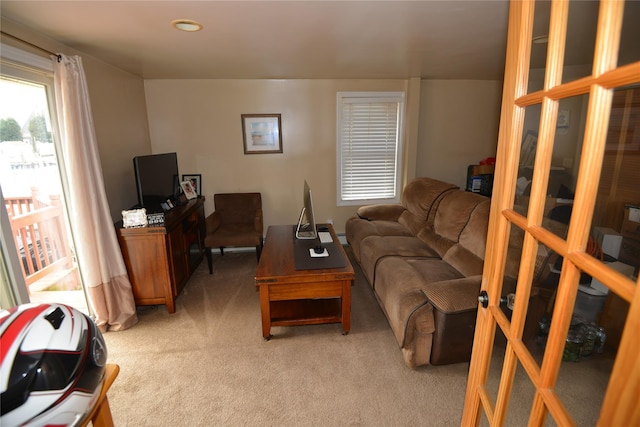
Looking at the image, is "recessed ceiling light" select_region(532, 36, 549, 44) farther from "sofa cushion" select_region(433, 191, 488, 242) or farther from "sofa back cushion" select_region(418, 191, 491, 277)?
"sofa cushion" select_region(433, 191, 488, 242)

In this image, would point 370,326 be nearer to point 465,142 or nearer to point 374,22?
point 374,22

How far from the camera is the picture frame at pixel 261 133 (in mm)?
4078

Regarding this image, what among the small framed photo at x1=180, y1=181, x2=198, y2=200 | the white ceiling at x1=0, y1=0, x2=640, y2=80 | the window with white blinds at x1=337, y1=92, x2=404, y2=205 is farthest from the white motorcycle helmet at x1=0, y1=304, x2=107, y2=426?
the window with white blinds at x1=337, y1=92, x2=404, y2=205

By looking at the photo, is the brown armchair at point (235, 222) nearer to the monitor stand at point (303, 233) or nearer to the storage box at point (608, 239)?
the monitor stand at point (303, 233)

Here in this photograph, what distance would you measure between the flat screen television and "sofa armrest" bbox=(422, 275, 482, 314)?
99.9 inches

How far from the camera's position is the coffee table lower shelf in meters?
2.46

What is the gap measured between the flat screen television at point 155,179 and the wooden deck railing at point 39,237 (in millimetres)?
603

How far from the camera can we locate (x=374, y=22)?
204 cm

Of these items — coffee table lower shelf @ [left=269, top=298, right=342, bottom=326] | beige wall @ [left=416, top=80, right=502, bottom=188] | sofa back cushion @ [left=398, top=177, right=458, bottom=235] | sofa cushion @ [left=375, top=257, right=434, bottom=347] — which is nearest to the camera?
sofa cushion @ [left=375, top=257, right=434, bottom=347]

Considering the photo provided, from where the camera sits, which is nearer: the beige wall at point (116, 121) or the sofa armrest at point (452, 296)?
the sofa armrest at point (452, 296)

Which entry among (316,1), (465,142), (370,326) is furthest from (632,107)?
(465,142)

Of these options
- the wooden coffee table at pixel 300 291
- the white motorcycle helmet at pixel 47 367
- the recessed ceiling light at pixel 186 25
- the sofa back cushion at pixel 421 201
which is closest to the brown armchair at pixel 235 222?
the wooden coffee table at pixel 300 291

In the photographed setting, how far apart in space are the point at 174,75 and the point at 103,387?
11.5 ft

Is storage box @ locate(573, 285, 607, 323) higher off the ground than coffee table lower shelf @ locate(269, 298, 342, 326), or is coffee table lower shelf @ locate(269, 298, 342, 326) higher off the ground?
storage box @ locate(573, 285, 607, 323)
